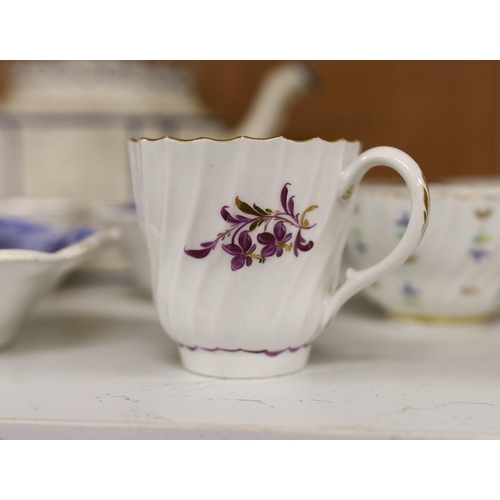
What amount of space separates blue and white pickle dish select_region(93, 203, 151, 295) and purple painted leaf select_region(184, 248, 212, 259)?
19 cm

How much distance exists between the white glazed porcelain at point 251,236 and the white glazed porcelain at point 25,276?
0.23 feet

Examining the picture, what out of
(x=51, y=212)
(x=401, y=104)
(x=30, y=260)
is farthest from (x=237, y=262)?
(x=401, y=104)

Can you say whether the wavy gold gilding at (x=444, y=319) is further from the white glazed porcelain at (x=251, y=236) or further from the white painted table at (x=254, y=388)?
the white glazed porcelain at (x=251, y=236)

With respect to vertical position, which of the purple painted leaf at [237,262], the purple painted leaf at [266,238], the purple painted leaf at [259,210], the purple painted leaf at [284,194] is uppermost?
the purple painted leaf at [284,194]

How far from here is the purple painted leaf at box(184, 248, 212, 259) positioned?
0.34m

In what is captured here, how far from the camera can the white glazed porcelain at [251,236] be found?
334 millimetres

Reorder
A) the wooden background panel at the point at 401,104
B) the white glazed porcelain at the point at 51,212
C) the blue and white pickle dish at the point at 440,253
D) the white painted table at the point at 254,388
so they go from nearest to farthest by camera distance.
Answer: the white painted table at the point at 254,388 < the blue and white pickle dish at the point at 440,253 < the white glazed porcelain at the point at 51,212 < the wooden background panel at the point at 401,104

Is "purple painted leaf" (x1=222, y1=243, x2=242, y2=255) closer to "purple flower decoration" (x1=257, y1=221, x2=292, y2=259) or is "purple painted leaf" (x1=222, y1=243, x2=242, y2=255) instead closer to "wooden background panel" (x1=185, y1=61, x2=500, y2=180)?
"purple flower decoration" (x1=257, y1=221, x2=292, y2=259)

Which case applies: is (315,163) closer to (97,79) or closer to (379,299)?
(379,299)

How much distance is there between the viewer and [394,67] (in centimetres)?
79

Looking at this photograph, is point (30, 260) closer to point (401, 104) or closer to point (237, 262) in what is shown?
point (237, 262)

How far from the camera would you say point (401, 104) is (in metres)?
0.80

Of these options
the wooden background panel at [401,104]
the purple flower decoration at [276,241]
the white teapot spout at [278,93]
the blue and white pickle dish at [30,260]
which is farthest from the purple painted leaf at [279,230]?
the wooden background panel at [401,104]

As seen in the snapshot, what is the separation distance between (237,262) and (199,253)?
0.02 metres
